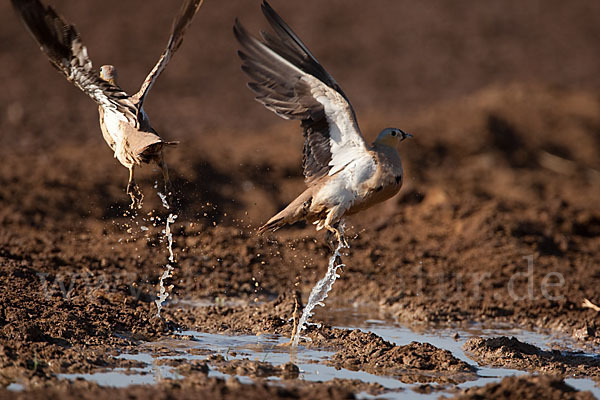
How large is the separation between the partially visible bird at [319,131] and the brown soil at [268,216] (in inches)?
39.8

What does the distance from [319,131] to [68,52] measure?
6.22ft

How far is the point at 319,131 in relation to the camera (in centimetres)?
648

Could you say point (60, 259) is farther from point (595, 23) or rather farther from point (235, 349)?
point (595, 23)

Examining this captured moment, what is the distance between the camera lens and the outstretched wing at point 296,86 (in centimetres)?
624

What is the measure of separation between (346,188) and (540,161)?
28.7 ft

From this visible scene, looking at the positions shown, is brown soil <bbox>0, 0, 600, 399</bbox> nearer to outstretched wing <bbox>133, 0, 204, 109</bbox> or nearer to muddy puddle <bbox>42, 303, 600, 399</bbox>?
muddy puddle <bbox>42, 303, 600, 399</bbox>

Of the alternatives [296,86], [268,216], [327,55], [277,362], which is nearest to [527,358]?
[277,362]

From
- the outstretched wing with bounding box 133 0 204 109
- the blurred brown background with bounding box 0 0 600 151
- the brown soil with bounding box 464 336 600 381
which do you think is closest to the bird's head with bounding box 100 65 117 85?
the outstretched wing with bounding box 133 0 204 109

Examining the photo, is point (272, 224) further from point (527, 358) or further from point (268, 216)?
point (268, 216)

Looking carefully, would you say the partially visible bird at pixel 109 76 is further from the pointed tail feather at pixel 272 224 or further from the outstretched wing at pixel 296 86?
the pointed tail feather at pixel 272 224

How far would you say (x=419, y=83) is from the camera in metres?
20.0

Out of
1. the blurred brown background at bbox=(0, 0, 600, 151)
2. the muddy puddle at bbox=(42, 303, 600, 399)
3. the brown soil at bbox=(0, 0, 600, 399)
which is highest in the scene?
the blurred brown background at bbox=(0, 0, 600, 151)

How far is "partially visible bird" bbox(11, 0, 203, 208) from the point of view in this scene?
5816 mm

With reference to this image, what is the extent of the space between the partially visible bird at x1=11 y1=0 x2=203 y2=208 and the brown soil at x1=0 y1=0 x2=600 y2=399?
4.23 ft
